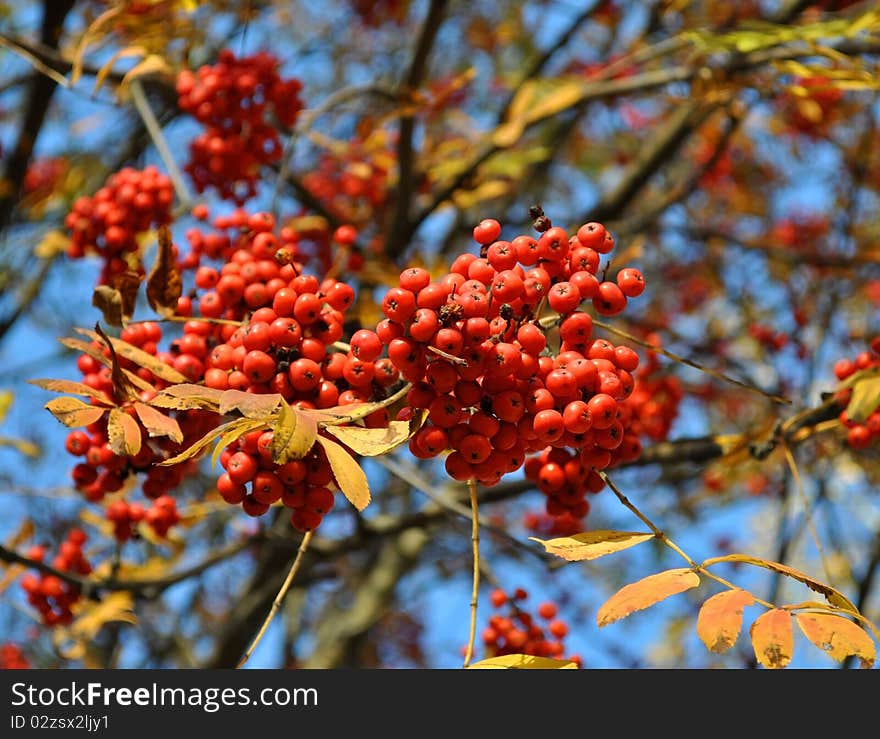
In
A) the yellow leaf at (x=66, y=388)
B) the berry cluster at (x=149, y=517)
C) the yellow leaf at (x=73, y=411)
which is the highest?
the berry cluster at (x=149, y=517)

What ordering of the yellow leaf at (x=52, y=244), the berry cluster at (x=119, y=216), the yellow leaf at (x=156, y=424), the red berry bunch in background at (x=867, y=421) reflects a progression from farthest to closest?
the yellow leaf at (x=52, y=244) → the berry cluster at (x=119, y=216) → the red berry bunch in background at (x=867, y=421) → the yellow leaf at (x=156, y=424)

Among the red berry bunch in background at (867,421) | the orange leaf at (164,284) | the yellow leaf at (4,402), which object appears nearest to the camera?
the orange leaf at (164,284)

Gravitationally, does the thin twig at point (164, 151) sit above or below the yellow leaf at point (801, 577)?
above

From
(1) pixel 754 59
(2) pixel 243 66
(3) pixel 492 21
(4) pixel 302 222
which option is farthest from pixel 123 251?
(3) pixel 492 21

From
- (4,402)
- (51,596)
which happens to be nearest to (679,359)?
(51,596)

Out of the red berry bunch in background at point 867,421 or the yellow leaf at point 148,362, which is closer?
the yellow leaf at point 148,362

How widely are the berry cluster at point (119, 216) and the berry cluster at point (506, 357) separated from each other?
1558mm

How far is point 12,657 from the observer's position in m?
4.83

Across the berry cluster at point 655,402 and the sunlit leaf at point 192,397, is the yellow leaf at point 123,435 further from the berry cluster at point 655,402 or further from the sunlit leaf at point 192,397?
the berry cluster at point 655,402

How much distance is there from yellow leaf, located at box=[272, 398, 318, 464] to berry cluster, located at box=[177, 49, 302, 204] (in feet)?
6.46

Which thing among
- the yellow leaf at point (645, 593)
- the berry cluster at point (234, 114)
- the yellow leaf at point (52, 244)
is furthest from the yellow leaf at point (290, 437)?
the yellow leaf at point (52, 244)

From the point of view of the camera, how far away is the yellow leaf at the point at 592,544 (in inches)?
65.6

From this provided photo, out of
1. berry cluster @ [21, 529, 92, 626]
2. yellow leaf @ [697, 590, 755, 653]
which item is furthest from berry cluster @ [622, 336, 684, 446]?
berry cluster @ [21, 529, 92, 626]
